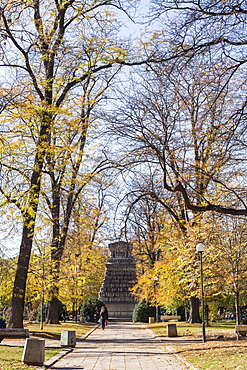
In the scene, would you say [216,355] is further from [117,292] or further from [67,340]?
[117,292]

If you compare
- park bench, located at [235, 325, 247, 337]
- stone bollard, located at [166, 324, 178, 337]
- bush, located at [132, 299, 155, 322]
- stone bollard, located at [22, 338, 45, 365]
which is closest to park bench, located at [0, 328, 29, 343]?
stone bollard, located at [22, 338, 45, 365]

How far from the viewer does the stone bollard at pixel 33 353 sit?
1204 centimetres

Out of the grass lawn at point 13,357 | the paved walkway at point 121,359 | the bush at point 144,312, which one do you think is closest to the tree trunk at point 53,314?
the bush at point 144,312

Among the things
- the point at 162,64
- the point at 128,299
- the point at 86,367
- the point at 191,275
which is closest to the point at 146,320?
the point at 128,299

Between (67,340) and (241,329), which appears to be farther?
(241,329)

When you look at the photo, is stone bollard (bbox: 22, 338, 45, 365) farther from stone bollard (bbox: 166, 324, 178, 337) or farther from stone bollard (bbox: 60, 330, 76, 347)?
stone bollard (bbox: 166, 324, 178, 337)

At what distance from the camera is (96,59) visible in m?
20.6

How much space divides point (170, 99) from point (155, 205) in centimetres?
1564

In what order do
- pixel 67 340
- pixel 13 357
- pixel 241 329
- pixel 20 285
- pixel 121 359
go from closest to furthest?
pixel 13 357, pixel 121 359, pixel 67 340, pixel 241 329, pixel 20 285

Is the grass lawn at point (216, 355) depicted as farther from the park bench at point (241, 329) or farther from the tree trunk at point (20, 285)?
the tree trunk at point (20, 285)

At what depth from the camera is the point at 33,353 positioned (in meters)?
12.1

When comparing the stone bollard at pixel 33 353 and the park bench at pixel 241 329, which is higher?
the park bench at pixel 241 329

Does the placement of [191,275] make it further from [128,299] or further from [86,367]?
[128,299]

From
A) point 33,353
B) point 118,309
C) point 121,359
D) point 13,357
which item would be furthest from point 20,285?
point 118,309
